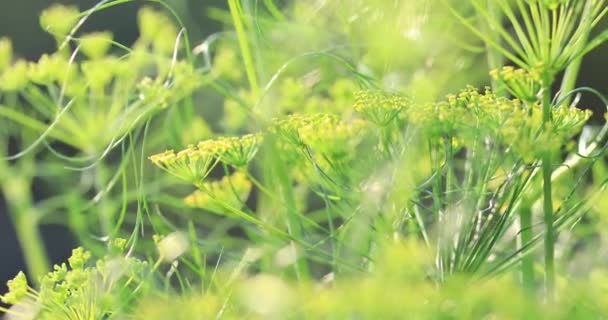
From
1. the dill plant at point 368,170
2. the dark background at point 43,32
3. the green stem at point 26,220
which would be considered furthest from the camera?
the dark background at point 43,32

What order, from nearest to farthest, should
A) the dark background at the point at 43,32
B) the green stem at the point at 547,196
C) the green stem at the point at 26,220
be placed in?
the green stem at the point at 547,196, the green stem at the point at 26,220, the dark background at the point at 43,32

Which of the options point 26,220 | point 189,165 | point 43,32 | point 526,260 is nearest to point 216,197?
point 189,165

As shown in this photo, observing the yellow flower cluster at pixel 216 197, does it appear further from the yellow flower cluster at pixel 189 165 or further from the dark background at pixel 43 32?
the dark background at pixel 43 32

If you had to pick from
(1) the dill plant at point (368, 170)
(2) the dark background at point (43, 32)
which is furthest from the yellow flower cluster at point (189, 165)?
(2) the dark background at point (43, 32)

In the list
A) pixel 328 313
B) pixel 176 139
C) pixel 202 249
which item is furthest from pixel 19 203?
pixel 328 313

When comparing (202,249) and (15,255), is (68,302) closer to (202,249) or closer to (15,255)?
(202,249)

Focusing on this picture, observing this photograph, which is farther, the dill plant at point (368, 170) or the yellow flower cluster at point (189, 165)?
the yellow flower cluster at point (189, 165)

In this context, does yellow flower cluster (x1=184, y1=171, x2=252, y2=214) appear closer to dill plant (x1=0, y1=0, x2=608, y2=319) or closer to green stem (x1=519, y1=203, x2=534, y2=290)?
dill plant (x1=0, y1=0, x2=608, y2=319)

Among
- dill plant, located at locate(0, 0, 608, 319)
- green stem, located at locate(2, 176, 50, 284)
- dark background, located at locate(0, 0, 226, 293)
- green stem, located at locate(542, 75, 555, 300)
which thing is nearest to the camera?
dill plant, located at locate(0, 0, 608, 319)

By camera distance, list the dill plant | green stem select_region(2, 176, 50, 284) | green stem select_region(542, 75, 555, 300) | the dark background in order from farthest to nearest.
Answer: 1. the dark background
2. green stem select_region(2, 176, 50, 284)
3. green stem select_region(542, 75, 555, 300)
4. the dill plant

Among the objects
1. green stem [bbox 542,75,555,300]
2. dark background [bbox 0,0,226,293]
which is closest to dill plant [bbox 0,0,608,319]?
green stem [bbox 542,75,555,300]

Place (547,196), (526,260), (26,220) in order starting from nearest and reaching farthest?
(547,196) → (526,260) → (26,220)

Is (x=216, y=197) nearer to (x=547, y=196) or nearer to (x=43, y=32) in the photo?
(x=547, y=196)

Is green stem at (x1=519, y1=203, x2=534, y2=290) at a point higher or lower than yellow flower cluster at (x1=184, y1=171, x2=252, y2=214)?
lower
